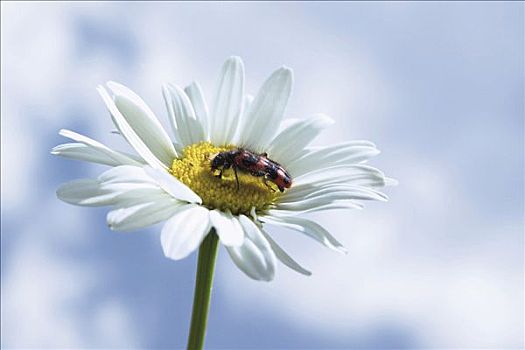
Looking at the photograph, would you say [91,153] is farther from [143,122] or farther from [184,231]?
[184,231]

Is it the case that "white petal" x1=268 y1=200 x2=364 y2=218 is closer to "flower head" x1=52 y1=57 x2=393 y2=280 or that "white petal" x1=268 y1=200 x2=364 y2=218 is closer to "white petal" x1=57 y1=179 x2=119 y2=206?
"flower head" x1=52 y1=57 x2=393 y2=280

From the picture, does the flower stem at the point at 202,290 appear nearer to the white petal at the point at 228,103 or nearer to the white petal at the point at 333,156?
the white petal at the point at 333,156

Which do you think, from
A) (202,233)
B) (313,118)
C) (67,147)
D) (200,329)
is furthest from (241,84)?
(200,329)

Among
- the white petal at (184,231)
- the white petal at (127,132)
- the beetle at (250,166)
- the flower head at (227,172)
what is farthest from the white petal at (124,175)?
the beetle at (250,166)

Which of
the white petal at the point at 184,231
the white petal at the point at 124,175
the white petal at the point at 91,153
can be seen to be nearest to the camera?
the white petal at the point at 184,231

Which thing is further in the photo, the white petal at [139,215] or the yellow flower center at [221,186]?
the yellow flower center at [221,186]

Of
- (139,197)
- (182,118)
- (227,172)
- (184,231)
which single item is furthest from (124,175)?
(182,118)

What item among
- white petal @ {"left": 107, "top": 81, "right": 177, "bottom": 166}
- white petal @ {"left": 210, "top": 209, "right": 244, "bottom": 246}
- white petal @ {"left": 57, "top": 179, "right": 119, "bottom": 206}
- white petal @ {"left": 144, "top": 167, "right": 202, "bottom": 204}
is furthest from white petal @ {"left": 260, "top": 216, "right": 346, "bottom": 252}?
white petal @ {"left": 107, "top": 81, "right": 177, "bottom": 166}

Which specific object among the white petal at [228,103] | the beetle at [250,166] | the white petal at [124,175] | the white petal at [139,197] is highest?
the white petal at [228,103]
